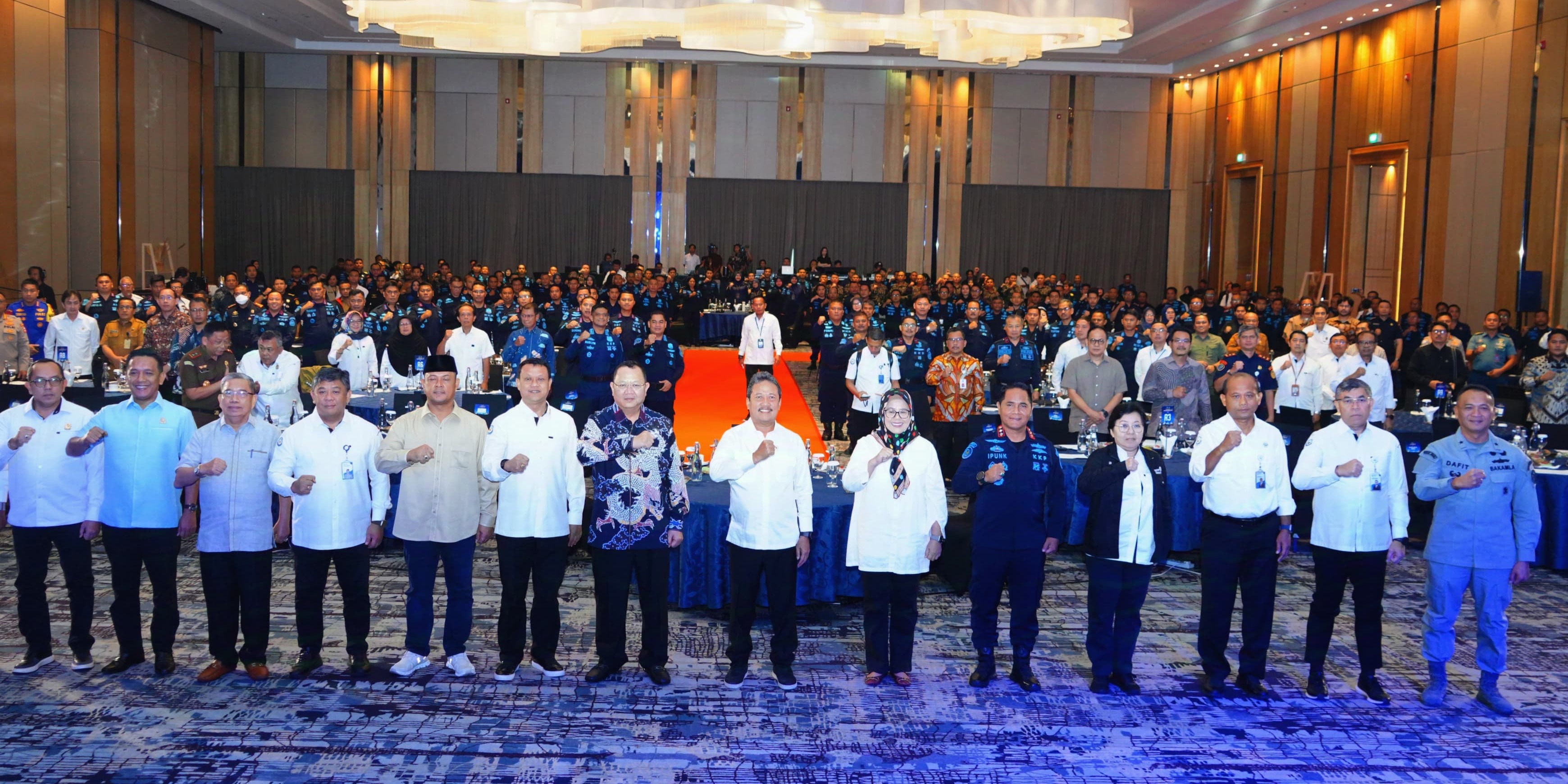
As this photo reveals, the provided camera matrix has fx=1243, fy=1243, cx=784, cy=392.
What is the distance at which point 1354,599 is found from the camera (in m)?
5.38

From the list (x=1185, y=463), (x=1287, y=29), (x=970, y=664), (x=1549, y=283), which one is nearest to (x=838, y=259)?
(x=1287, y=29)

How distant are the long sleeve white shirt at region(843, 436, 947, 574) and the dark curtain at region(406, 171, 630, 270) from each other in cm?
2315

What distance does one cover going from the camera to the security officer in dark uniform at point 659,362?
410 inches

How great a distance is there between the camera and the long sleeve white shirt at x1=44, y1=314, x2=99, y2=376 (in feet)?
35.5

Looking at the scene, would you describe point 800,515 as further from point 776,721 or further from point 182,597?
point 182,597

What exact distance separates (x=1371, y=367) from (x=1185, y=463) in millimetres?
3523

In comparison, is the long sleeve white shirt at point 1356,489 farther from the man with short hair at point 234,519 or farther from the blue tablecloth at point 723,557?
the man with short hair at point 234,519

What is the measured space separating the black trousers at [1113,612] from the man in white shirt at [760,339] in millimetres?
7702

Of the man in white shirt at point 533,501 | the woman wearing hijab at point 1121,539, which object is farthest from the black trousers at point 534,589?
the woman wearing hijab at point 1121,539

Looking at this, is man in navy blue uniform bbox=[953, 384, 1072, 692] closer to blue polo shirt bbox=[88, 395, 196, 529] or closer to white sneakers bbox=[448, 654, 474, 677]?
white sneakers bbox=[448, 654, 474, 677]

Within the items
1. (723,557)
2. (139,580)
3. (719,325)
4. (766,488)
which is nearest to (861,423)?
(723,557)

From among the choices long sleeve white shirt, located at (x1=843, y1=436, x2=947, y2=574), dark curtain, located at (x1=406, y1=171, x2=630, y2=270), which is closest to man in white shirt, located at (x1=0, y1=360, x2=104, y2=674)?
long sleeve white shirt, located at (x1=843, y1=436, x2=947, y2=574)

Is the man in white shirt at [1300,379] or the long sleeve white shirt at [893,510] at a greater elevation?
the man in white shirt at [1300,379]

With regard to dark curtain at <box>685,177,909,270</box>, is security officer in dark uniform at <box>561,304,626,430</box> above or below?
below
